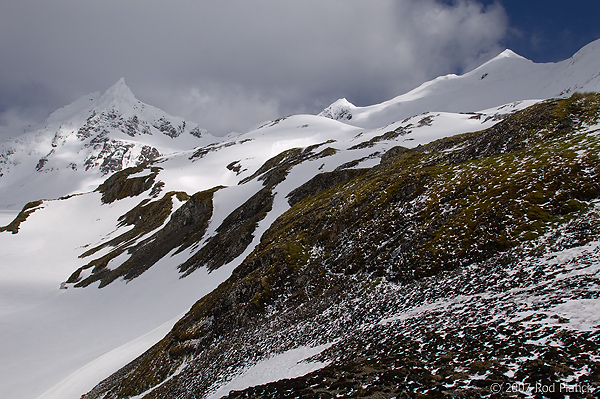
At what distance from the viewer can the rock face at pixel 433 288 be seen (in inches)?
338

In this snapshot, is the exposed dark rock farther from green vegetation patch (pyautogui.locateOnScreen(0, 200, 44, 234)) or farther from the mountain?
green vegetation patch (pyautogui.locateOnScreen(0, 200, 44, 234))

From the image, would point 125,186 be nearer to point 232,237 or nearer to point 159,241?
point 159,241

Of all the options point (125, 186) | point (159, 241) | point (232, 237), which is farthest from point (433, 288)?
point (125, 186)

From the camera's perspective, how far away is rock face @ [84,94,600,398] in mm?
8594

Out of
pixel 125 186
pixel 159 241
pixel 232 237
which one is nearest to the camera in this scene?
pixel 232 237

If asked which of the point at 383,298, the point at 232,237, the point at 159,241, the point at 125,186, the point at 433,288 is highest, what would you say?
the point at 125,186

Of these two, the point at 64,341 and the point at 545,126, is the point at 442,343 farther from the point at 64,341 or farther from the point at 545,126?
the point at 64,341

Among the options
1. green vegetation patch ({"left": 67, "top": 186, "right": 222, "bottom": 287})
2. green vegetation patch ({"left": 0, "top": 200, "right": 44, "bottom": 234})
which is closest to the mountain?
green vegetation patch ({"left": 67, "top": 186, "right": 222, "bottom": 287})

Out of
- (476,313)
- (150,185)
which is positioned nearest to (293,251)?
(476,313)

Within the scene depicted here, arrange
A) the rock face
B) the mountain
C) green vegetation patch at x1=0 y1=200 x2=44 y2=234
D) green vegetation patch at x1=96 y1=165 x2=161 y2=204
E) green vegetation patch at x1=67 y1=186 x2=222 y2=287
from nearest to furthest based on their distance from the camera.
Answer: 1. the rock face
2. the mountain
3. green vegetation patch at x1=67 y1=186 x2=222 y2=287
4. green vegetation patch at x1=0 y1=200 x2=44 y2=234
5. green vegetation patch at x1=96 y1=165 x2=161 y2=204

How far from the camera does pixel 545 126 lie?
27.1m

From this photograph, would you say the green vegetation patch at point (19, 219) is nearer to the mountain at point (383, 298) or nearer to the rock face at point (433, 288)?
the mountain at point (383, 298)

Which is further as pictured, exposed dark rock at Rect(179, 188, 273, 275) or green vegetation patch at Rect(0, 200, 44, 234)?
green vegetation patch at Rect(0, 200, 44, 234)

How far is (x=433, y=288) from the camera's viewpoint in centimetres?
1606
